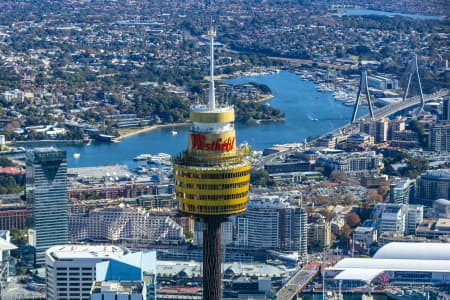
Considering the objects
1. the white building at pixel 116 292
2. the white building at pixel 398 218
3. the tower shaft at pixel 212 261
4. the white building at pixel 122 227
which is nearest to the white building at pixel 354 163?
the white building at pixel 398 218

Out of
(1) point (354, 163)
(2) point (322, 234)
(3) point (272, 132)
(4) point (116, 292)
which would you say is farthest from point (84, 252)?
(3) point (272, 132)

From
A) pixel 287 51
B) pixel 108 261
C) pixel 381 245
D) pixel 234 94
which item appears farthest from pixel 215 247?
pixel 287 51

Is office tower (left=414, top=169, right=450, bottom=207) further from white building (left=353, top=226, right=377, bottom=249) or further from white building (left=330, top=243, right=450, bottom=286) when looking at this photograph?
white building (left=330, top=243, right=450, bottom=286)

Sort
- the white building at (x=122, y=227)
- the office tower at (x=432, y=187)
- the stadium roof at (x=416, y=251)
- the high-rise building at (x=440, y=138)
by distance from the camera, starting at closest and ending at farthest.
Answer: the stadium roof at (x=416, y=251), the white building at (x=122, y=227), the office tower at (x=432, y=187), the high-rise building at (x=440, y=138)

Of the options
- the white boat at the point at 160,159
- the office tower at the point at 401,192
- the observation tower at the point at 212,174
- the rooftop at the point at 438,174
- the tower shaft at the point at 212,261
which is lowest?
the white boat at the point at 160,159

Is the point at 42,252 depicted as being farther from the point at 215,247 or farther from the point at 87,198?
the point at 215,247

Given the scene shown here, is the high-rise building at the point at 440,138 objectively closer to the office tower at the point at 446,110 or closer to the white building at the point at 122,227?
the office tower at the point at 446,110

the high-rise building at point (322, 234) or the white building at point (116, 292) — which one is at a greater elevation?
the white building at point (116, 292)
